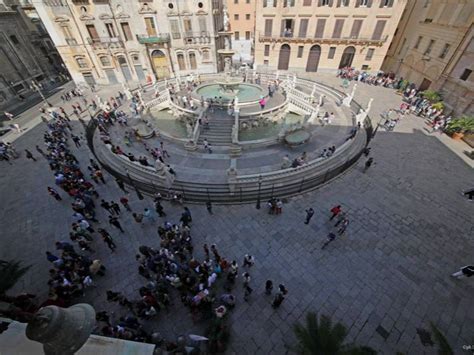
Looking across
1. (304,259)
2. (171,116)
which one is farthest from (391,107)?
(171,116)

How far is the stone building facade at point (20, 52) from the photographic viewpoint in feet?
98.6

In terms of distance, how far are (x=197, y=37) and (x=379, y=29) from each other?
25081 millimetres

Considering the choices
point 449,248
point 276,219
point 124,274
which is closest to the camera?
point 124,274

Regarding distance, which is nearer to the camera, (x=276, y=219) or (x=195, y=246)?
(x=195, y=246)

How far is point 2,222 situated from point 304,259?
17669mm

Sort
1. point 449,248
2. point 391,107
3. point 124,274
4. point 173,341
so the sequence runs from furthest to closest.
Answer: point 391,107
point 449,248
point 124,274
point 173,341

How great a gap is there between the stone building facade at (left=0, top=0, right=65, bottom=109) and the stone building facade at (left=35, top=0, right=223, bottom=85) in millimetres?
7850

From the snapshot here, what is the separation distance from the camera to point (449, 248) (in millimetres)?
11156

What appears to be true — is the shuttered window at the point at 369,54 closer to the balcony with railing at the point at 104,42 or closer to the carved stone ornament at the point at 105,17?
the balcony with railing at the point at 104,42

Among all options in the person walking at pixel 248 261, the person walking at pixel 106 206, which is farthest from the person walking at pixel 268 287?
the person walking at pixel 106 206

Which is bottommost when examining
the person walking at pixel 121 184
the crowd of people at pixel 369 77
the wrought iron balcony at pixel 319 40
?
the person walking at pixel 121 184

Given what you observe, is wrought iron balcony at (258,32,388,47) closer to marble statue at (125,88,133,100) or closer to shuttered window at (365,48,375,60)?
shuttered window at (365,48,375,60)

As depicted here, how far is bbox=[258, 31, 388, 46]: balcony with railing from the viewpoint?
3031cm

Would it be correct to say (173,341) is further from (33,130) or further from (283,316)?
(33,130)
